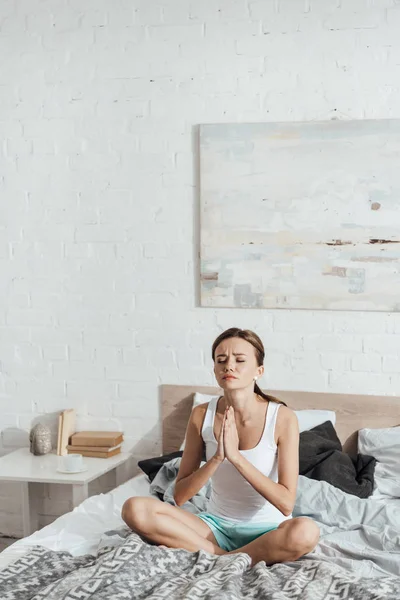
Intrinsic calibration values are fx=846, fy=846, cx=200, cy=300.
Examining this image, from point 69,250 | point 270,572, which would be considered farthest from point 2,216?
point 270,572

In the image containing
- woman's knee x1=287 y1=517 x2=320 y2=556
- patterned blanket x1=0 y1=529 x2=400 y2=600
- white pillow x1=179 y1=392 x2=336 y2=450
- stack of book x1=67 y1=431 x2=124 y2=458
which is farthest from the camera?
stack of book x1=67 y1=431 x2=124 y2=458

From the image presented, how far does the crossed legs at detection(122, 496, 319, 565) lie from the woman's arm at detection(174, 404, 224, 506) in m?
0.07

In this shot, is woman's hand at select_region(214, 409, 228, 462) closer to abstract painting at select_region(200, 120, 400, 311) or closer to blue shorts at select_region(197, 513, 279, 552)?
blue shorts at select_region(197, 513, 279, 552)

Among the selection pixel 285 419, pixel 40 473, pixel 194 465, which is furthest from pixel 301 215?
pixel 40 473

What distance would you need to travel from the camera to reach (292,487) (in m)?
2.44

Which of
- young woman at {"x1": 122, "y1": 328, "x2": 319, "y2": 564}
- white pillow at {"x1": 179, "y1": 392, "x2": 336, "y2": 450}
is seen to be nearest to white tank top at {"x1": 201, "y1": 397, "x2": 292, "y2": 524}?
young woman at {"x1": 122, "y1": 328, "x2": 319, "y2": 564}

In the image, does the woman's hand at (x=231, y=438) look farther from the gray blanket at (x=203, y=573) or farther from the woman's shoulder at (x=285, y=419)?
the gray blanket at (x=203, y=573)

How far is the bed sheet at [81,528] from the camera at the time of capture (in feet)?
8.09

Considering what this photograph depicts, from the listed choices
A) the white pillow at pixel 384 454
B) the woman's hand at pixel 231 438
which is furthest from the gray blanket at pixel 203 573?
the white pillow at pixel 384 454

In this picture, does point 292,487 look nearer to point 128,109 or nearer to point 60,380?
point 60,380

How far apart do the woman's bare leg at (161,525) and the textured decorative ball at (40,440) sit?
1.29 m

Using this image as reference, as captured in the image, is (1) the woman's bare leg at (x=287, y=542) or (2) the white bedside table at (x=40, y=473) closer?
(1) the woman's bare leg at (x=287, y=542)

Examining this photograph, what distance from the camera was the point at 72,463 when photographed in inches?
131

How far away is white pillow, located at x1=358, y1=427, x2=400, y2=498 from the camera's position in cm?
299
